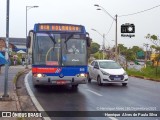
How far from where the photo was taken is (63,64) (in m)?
17.2

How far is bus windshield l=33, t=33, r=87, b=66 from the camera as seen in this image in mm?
17141

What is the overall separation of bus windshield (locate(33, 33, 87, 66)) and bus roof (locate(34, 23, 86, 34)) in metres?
0.26

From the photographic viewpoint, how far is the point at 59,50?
17281mm

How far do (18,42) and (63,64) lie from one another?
11543 centimetres

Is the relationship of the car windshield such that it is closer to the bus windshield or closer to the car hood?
the car hood

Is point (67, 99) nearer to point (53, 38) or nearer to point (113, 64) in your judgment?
point (53, 38)

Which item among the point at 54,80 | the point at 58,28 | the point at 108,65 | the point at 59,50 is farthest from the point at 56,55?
the point at 108,65

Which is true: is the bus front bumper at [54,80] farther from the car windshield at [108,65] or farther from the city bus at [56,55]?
the car windshield at [108,65]

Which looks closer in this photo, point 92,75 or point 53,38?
point 53,38

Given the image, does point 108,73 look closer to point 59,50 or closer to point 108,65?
point 108,65

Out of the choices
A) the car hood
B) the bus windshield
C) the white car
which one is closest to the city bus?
the bus windshield

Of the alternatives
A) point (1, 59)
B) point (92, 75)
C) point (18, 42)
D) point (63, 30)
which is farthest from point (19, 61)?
point (18, 42)

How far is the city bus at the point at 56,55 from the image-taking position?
1712cm

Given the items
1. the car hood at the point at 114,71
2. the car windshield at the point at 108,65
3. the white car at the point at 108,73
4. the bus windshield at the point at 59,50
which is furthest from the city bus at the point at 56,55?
the car windshield at the point at 108,65
